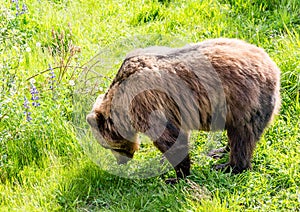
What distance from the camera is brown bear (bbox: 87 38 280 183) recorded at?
495 centimetres

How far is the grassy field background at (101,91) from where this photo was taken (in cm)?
512

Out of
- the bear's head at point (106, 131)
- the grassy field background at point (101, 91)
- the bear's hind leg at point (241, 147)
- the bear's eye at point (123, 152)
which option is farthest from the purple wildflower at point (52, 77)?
the bear's hind leg at point (241, 147)

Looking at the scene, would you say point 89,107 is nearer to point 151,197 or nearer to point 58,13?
point 151,197

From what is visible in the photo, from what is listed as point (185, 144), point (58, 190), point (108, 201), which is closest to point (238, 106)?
point (185, 144)

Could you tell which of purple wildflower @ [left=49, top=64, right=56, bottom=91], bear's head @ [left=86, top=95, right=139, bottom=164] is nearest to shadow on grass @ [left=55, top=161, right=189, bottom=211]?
bear's head @ [left=86, top=95, right=139, bottom=164]

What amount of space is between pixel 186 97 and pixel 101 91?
1.36 m

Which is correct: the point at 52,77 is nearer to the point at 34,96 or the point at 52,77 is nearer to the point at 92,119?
the point at 34,96

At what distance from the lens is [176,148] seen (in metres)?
5.05

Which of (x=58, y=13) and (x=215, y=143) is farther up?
(x=58, y=13)

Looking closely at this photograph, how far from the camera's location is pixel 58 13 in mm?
7512

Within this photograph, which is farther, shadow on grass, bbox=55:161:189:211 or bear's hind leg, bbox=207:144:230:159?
bear's hind leg, bbox=207:144:230:159

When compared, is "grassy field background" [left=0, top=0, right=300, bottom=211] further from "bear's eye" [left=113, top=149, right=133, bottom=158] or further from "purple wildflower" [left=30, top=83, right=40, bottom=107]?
"bear's eye" [left=113, top=149, right=133, bottom=158]

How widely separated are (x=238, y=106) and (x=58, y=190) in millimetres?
1881

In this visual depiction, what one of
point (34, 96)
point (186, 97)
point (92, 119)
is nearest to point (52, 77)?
point (34, 96)
